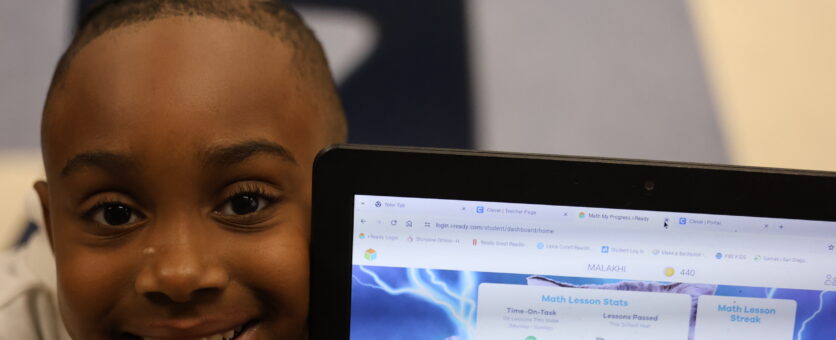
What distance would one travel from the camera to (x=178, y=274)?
0.47 metres

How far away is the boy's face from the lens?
0.49 meters

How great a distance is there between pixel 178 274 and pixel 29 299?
0.86 feet

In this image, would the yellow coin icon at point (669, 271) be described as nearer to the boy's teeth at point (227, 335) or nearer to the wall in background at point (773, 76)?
the boy's teeth at point (227, 335)

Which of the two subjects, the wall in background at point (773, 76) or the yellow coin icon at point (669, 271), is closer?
the yellow coin icon at point (669, 271)

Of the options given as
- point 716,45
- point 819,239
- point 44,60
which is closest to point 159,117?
point 819,239

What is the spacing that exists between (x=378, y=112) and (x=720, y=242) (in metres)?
0.49

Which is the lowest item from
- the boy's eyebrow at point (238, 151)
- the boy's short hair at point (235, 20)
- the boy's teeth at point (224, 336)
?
the boy's teeth at point (224, 336)

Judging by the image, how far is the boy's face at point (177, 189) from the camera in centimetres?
49

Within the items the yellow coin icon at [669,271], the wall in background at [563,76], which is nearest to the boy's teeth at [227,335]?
the yellow coin icon at [669,271]

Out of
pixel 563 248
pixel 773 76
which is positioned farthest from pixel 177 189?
pixel 773 76

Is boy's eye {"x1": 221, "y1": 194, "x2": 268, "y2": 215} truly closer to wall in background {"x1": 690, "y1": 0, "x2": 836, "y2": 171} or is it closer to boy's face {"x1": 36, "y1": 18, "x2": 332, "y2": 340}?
boy's face {"x1": 36, "y1": 18, "x2": 332, "y2": 340}

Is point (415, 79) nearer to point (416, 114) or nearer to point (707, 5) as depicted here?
point (416, 114)

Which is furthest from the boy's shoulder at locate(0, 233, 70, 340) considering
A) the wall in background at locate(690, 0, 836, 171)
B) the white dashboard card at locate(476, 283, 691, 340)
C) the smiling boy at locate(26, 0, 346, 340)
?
the wall in background at locate(690, 0, 836, 171)

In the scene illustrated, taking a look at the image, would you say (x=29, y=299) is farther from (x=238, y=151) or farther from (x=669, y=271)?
(x=669, y=271)
